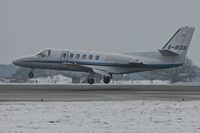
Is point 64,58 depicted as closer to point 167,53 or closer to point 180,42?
point 167,53

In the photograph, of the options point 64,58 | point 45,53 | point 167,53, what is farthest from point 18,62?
point 167,53

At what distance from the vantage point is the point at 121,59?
165 feet

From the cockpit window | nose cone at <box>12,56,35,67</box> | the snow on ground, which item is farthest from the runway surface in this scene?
nose cone at <box>12,56,35,67</box>

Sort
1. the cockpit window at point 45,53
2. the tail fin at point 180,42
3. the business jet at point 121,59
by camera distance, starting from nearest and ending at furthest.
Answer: the business jet at point 121,59
the tail fin at point 180,42
the cockpit window at point 45,53

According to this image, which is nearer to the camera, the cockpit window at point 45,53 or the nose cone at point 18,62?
the cockpit window at point 45,53

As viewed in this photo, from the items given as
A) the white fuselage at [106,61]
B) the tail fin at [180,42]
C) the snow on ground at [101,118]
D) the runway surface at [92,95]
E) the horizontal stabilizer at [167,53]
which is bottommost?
the snow on ground at [101,118]

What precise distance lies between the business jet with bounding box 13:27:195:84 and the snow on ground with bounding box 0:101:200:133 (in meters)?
26.6

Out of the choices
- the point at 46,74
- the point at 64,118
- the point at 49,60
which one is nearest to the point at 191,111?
the point at 64,118

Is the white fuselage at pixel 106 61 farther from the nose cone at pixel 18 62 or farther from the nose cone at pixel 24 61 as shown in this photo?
the nose cone at pixel 18 62

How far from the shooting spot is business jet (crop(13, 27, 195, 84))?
1955 inches

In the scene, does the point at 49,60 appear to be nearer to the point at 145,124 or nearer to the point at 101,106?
the point at 101,106

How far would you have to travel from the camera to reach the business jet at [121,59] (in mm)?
49656

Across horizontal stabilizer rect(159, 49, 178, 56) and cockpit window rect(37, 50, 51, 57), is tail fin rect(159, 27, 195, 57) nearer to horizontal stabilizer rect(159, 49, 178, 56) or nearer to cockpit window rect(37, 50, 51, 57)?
horizontal stabilizer rect(159, 49, 178, 56)

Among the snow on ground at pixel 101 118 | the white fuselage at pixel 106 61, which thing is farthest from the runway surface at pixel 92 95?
the white fuselage at pixel 106 61
